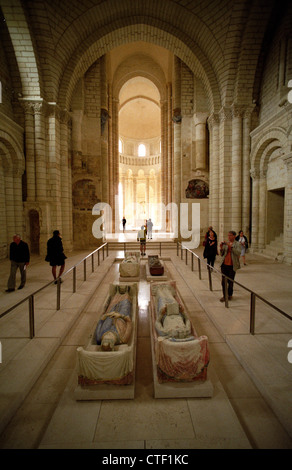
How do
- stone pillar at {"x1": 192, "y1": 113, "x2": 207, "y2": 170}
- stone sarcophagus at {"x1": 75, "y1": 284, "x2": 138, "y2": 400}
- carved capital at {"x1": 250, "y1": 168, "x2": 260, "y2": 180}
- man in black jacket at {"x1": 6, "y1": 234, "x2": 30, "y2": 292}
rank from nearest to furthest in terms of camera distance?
stone sarcophagus at {"x1": 75, "y1": 284, "x2": 138, "y2": 400} < man in black jacket at {"x1": 6, "y1": 234, "x2": 30, "y2": 292} < carved capital at {"x1": 250, "y1": 168, "x2": 260, "y2": 180} < stone pillar at {"x1": 192, "y1": 113, "x2": 207, "y2": 170}

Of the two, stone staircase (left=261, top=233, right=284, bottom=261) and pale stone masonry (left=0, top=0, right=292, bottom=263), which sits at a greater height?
pale stone masonry (left=0, top=0, right=292, bottom=263)

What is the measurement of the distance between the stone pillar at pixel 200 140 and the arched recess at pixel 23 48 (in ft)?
29.6

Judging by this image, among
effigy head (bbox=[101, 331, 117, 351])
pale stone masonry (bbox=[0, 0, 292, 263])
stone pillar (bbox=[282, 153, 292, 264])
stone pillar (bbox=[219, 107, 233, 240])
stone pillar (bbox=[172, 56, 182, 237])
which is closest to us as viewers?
effigy head (bbox=[101, 331, 117, 351])

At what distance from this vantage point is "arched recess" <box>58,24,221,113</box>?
13.0 metres

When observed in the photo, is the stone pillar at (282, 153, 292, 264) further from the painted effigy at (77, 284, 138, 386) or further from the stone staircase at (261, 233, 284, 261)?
the painted effigy at (77, 284, 138, 386)

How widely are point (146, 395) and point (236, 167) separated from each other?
40.2 ft

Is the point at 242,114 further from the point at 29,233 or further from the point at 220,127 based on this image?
the point at 29,233

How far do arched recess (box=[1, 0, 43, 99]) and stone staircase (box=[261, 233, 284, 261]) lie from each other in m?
13.3

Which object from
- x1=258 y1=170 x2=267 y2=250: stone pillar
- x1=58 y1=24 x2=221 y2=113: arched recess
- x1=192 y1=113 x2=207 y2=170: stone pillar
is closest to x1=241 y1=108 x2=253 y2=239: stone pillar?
x1=258 y1=170 x2=267 y2=250: stone pillar

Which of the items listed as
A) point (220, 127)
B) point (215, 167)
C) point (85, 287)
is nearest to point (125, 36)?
point (220, 127)

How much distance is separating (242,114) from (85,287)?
1192cm

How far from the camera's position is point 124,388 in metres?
2.98

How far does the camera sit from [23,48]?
1095 cm

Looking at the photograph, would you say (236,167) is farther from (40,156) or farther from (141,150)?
(141,150)
